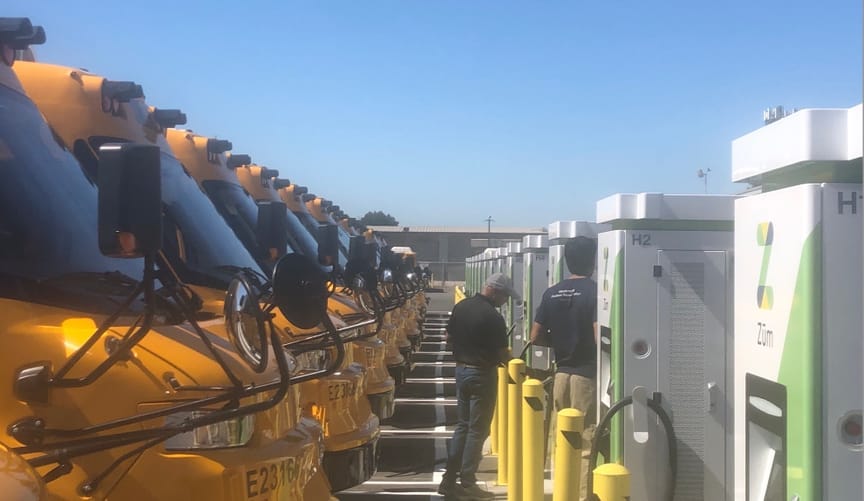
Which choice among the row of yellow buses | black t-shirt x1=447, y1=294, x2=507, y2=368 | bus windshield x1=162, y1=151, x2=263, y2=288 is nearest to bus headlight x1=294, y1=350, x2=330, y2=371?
bus windshield x1=162, y1=151, x2=263, y2=288

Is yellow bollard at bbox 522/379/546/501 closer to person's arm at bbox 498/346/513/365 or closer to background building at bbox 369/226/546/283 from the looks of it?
person's arm at bbox 498/346/513/365

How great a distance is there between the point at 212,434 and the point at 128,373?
41 cm

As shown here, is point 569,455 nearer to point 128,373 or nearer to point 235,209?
point 128,373

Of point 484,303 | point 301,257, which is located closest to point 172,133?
point 484,303

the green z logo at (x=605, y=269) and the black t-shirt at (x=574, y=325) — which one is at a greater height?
the green z logo at (x=605, y=269)

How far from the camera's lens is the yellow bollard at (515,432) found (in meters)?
6.62

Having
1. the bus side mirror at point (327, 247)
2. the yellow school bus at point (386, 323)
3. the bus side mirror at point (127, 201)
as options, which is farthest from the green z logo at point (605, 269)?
the yellow school bus at point (386, 323)

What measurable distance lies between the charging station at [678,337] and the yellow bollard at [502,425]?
101 inches

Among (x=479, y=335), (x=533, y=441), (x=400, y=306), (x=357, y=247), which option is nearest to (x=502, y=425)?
(x=479, y=335)

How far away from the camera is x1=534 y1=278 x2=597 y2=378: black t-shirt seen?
712 cm

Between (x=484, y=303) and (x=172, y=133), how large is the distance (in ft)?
9.77

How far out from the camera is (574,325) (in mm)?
7172

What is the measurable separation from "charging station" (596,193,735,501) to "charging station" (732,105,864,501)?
7.61 ft

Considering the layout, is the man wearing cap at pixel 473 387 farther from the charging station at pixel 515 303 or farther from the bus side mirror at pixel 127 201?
the bus side mirror at pixel 127 201
